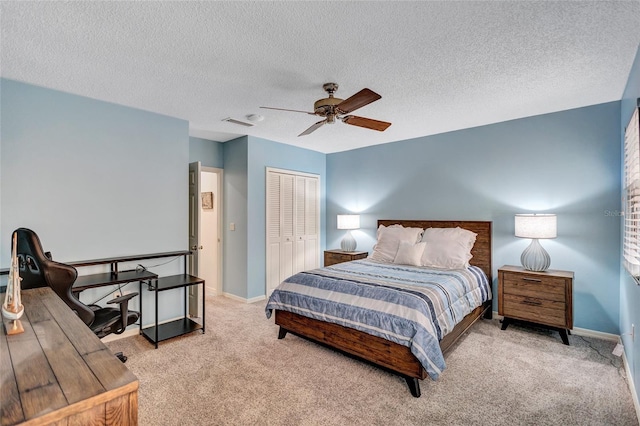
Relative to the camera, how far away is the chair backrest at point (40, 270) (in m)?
2.02

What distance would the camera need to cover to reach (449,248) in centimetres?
376

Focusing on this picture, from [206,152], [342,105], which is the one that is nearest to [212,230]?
[206,152]

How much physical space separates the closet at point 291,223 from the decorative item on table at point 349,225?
2.22ft

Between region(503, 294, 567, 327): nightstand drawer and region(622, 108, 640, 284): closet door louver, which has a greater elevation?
region(622, 108, 640, 284): closet door louver

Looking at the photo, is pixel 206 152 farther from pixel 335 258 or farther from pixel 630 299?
pixel 630 299

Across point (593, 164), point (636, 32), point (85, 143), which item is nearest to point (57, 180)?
point (85, 143)

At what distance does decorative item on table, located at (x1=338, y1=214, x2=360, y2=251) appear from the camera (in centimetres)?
515

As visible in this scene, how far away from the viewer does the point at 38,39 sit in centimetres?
208

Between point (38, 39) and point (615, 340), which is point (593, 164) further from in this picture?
point (38, 39)

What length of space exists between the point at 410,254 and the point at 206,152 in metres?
3.43

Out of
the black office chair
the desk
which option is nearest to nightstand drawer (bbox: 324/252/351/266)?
the desk

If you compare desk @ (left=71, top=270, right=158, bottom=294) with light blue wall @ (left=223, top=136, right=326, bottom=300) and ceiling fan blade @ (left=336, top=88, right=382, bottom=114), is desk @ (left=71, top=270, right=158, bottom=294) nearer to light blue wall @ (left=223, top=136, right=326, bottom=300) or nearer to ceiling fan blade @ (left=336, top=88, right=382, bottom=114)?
light blue wall @ (left=223, top=136, right=326, bottom=300)

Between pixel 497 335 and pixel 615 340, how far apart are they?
A: 1128mm

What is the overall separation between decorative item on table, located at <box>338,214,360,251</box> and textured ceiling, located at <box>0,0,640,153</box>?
212cm
